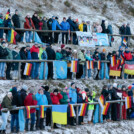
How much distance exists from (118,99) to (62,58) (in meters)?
3.69

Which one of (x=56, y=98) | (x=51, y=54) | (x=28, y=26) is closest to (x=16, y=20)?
(x=28, y=26)

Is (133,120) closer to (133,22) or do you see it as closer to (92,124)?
(92,124)

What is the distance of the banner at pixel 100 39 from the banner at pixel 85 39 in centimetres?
40

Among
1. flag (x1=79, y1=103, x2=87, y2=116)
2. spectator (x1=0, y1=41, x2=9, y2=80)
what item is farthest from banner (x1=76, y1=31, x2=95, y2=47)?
flag (x1=79, y1=103, x2=87, y2=116)

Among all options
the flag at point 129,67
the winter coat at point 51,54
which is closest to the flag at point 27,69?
the winter coat at point 51,54

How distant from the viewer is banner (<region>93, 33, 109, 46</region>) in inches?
840

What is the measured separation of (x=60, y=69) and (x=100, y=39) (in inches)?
259

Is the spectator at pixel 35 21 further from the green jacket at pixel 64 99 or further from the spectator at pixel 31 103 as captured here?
the spectator at pixel 31 103

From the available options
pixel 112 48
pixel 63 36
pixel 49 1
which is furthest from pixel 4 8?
pixel 112 48

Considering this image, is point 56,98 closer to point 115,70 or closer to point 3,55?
point 3,55

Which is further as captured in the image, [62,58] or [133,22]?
[133,22]

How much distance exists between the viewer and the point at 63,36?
2050cm

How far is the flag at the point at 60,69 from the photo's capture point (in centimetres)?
1594

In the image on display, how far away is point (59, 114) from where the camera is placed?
42.1ft
